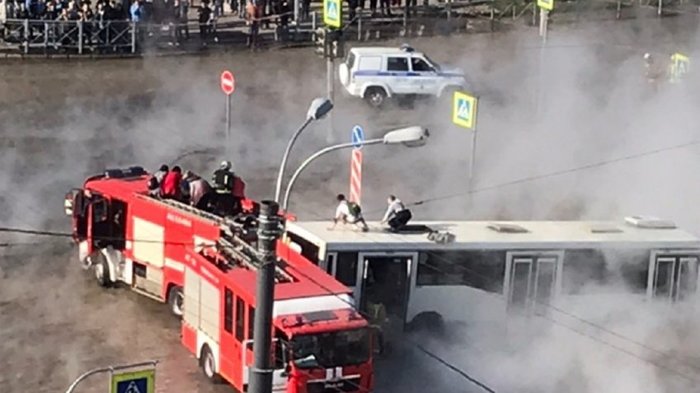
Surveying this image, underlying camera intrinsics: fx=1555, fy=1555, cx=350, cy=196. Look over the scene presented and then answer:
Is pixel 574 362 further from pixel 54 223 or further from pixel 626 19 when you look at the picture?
pixel 626 19

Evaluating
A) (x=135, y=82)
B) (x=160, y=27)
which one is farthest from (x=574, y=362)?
(x=160, y=27)

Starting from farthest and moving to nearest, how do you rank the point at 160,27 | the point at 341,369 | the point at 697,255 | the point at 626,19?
the point at 626,19, the point at 160,27, the point at 697,255, the point at 341,369

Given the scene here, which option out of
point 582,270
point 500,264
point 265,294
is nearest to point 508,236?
point 500,264

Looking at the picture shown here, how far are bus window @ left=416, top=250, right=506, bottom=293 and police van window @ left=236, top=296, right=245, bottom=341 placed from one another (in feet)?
10.4

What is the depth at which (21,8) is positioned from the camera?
37906 millimetres

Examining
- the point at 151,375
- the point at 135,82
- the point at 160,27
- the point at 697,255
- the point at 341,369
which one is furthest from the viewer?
the point at 160,27

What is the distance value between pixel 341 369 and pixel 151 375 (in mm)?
4214

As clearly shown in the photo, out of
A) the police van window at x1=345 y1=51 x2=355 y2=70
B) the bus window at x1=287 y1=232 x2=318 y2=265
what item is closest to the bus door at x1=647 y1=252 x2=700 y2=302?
the bus window at x1=287 y1=232 x2=318 y2=265

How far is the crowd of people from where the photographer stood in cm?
2202

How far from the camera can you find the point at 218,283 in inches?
763

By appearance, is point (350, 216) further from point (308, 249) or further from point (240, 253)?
point (240, 253)

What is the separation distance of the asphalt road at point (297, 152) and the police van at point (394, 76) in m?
0.42

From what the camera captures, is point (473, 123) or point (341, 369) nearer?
point (341, 369)

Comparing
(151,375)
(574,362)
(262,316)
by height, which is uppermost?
(262,316)
